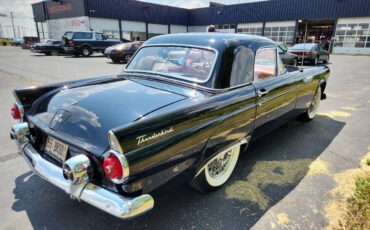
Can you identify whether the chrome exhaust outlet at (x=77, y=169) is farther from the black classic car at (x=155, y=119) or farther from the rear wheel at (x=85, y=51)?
the rear wheel at (x=85, y=51)

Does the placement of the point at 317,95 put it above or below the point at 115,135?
below

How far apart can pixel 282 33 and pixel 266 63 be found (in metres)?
30.0

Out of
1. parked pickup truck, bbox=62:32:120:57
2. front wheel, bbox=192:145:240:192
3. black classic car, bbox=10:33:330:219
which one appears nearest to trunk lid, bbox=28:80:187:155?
black classic car, bbox=10:33:330:219

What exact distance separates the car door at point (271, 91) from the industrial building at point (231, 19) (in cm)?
2042

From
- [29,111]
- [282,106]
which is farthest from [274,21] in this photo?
[29,111]

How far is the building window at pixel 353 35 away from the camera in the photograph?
23.7 m

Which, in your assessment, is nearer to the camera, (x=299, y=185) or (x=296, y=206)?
(x=296, y=206)

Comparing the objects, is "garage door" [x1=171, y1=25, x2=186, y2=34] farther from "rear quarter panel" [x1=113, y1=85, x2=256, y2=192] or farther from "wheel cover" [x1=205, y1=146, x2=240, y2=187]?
"rear quarter panel" [x1=113, y1=85, x2=256, y2=192]

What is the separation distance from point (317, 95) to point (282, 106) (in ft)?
6.76

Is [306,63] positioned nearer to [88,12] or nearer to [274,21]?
[274,21]

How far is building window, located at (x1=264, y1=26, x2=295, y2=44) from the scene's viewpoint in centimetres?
2885

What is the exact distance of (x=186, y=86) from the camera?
2502mm

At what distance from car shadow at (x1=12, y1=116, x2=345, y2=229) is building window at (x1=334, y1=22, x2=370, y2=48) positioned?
27.4 metres

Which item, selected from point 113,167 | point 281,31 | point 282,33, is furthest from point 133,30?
point 113,167
